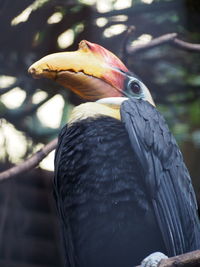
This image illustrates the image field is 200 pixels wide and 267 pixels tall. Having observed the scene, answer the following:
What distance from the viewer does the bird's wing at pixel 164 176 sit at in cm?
88

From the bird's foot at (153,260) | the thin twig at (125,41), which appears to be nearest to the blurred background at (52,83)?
the thin twig at (125,41)

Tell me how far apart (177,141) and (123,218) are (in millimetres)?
202

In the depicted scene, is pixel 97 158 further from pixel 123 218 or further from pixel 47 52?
pixel 47 52

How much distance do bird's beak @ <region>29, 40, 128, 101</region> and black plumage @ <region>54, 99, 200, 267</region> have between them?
0.04m

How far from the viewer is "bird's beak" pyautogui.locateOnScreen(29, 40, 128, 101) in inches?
36.0

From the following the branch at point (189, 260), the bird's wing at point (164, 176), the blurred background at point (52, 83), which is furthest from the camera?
the blurred background at point (52, 83)

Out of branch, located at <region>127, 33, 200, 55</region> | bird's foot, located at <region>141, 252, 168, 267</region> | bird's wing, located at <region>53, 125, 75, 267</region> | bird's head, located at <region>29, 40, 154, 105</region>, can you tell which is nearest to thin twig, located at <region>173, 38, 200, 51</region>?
branch, located at <region>127, 33, 200, 55</region>

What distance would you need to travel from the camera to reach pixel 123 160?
0.91 m

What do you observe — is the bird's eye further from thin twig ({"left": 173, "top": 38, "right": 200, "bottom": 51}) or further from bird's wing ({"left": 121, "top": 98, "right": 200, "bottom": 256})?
thin twig ({"left": 173, "top": 38, "right": 200, "bottom": 51})

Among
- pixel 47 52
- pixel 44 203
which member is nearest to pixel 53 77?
pixel 47 52

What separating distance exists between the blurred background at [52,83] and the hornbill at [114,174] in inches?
2.2

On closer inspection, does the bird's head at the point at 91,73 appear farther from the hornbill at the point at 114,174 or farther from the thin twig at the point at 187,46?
the thin twig at the point at 187,46

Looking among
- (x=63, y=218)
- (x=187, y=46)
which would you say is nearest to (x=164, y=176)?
(x=63, y=218)

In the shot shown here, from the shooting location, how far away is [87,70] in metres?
0.93
